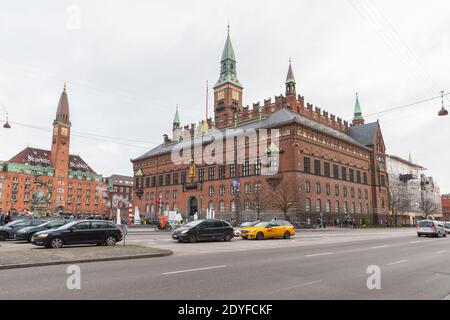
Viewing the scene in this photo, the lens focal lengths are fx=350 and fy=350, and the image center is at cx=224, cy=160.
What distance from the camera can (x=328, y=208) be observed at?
61.0m

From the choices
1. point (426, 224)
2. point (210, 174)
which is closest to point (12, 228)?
point (426, 224)

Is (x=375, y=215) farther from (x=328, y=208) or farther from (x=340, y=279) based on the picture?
(x=340, y=279)

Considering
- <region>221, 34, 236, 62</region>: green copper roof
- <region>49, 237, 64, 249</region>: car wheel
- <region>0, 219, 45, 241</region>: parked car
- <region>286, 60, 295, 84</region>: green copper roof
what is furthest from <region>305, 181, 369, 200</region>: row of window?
<region>49, 237, 64, 249</region>: car wheel

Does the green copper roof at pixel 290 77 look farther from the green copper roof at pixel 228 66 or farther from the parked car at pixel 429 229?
the parked car at pixel 429 229

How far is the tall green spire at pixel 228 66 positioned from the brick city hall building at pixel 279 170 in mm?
240

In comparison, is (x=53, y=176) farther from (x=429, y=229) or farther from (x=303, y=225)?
(x=429, y=229)

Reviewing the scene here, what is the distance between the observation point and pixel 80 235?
59.2 ft

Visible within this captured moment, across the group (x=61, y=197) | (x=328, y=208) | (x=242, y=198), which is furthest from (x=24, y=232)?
(x=61, y=197)

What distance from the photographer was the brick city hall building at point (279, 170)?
56188 millimetres

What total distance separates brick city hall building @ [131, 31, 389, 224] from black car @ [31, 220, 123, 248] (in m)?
19.8

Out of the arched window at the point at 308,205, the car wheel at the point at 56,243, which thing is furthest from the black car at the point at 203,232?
the arched window at the point at 308,205

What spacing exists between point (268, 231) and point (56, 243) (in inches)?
611

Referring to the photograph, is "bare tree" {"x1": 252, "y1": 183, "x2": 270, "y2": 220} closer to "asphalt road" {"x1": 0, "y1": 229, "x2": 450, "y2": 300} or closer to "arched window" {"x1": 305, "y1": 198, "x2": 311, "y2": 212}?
"arched window" {"x1": 305, "y1": 198, "x2": 311, "y2": 212}
